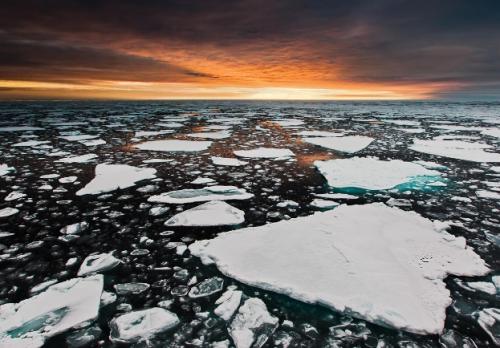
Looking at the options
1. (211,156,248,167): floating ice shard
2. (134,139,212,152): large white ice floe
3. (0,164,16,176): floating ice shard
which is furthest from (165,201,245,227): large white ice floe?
(134,139,212,152): large white ice floe

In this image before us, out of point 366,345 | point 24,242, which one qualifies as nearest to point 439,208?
point 366,345

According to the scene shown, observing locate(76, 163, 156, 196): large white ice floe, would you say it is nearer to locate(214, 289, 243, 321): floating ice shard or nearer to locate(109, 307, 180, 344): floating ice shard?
locate(109, 307, 180, 344): floating ice shard

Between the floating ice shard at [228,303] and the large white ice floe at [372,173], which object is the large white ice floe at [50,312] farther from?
the large white ice floe at [372,173]

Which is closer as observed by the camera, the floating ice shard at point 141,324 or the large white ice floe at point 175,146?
the floating ice shard at point 141,324

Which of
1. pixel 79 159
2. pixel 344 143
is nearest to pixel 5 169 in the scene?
pixel 79 159

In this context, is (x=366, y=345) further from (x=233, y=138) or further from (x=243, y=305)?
(x=233, y=138)

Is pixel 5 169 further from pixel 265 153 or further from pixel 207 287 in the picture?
pixel 207 287

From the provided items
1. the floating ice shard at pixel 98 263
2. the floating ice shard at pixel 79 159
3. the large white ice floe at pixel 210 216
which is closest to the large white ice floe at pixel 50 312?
the floating ice shard at pixel 98 263
